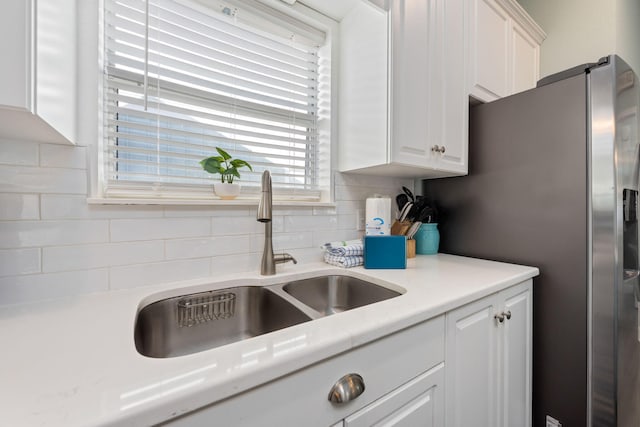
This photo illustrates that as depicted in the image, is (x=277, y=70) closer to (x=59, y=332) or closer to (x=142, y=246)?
(x=142, y=246)

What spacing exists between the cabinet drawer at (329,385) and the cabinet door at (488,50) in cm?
137

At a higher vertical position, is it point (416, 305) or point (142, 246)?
point (142, 246)

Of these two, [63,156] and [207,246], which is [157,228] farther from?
[63,156]

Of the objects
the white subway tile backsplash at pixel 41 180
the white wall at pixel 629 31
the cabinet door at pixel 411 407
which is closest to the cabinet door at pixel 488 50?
the white wall at pixel 629 31

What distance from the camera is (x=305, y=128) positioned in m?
1.47

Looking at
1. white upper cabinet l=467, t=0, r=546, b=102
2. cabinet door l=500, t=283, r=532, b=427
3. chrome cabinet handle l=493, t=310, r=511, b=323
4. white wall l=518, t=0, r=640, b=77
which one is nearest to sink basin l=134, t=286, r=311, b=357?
chrome cabinet handle l=493, t=310, r=511, b=323

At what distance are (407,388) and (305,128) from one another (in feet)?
3.99

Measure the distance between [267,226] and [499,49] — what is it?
5.85ft

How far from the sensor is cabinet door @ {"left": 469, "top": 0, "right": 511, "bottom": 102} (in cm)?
153

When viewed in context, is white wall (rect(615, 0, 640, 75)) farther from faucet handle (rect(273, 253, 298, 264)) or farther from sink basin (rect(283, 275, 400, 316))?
faucet handle (rect(273, 253, 298, 264))

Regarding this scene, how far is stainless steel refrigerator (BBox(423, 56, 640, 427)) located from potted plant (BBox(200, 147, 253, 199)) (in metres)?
1.31

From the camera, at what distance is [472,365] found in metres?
0.95

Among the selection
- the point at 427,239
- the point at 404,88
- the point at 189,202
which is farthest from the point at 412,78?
the point at 189,202

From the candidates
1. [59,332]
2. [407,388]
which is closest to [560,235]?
[407,388]
